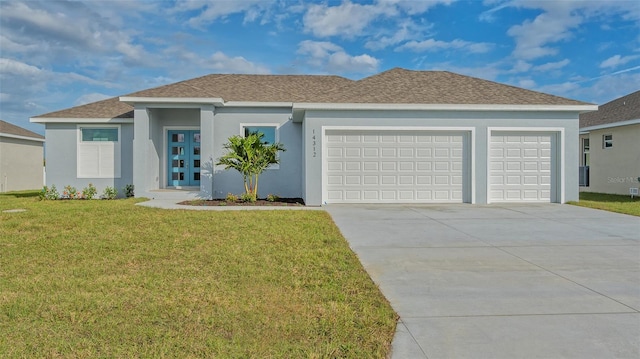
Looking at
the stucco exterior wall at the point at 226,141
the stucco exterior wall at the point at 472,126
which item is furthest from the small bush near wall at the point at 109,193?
the stucco exterior wall at the point at 472,126

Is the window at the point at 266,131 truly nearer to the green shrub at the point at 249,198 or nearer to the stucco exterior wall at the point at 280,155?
the stucco exterior wall at the point at 280,155

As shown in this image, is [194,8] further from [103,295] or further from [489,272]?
[489,272]

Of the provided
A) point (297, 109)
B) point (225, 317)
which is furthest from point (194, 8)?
point (225, 317)

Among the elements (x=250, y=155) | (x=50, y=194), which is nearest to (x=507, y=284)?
(x=250, y=155)

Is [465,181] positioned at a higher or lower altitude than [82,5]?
lower

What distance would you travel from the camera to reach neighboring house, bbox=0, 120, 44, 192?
20.0 metres

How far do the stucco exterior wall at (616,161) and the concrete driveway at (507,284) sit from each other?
10.7 meters

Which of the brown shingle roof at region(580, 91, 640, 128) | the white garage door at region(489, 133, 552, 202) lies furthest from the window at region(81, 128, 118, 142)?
the brown shingle roof at region(580, 91, 640, 128)

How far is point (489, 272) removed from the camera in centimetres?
498

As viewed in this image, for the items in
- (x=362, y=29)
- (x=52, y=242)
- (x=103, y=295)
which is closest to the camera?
(x=103, y=295)

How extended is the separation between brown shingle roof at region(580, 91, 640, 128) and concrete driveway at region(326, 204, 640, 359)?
1147 centimetres

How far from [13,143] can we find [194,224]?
18698mm

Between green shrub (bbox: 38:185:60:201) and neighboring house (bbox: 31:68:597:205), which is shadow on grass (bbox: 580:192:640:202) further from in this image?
green shrub (bbox: 38:185:60:201)

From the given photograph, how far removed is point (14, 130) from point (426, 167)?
22.2 meters
